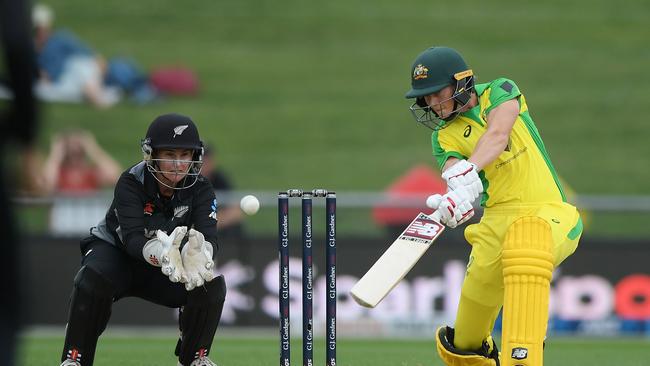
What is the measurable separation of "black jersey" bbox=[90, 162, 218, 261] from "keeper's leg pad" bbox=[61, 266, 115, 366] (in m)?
0.21

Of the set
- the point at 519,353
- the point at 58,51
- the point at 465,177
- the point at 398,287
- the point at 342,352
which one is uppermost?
the point at 58,51

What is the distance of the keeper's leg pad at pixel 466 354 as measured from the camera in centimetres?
575

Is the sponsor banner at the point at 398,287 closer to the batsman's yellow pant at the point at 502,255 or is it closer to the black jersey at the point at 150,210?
the batsman's yellow pant at the point at 502,255

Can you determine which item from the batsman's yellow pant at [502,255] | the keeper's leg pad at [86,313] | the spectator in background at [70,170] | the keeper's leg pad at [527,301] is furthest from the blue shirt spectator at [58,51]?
the keeper's leg pad at [527,301]

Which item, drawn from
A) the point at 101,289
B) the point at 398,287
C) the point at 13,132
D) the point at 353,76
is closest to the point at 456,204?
the point at 101,289

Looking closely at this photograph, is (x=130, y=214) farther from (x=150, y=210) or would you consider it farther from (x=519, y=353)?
(x=519, y=353)

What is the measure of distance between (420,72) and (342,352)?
9.45 ft

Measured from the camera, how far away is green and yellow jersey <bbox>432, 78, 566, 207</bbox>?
5.41m

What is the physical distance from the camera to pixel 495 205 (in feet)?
18.1

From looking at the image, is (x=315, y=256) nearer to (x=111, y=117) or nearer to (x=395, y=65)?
(x=111, y=117)

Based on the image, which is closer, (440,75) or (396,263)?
(396,263)

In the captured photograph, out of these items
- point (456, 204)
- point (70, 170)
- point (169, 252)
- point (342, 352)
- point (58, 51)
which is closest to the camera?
point (169, 252)

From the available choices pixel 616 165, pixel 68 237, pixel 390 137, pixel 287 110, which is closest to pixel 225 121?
pixel 287 110

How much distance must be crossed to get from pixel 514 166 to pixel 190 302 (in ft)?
5.32
